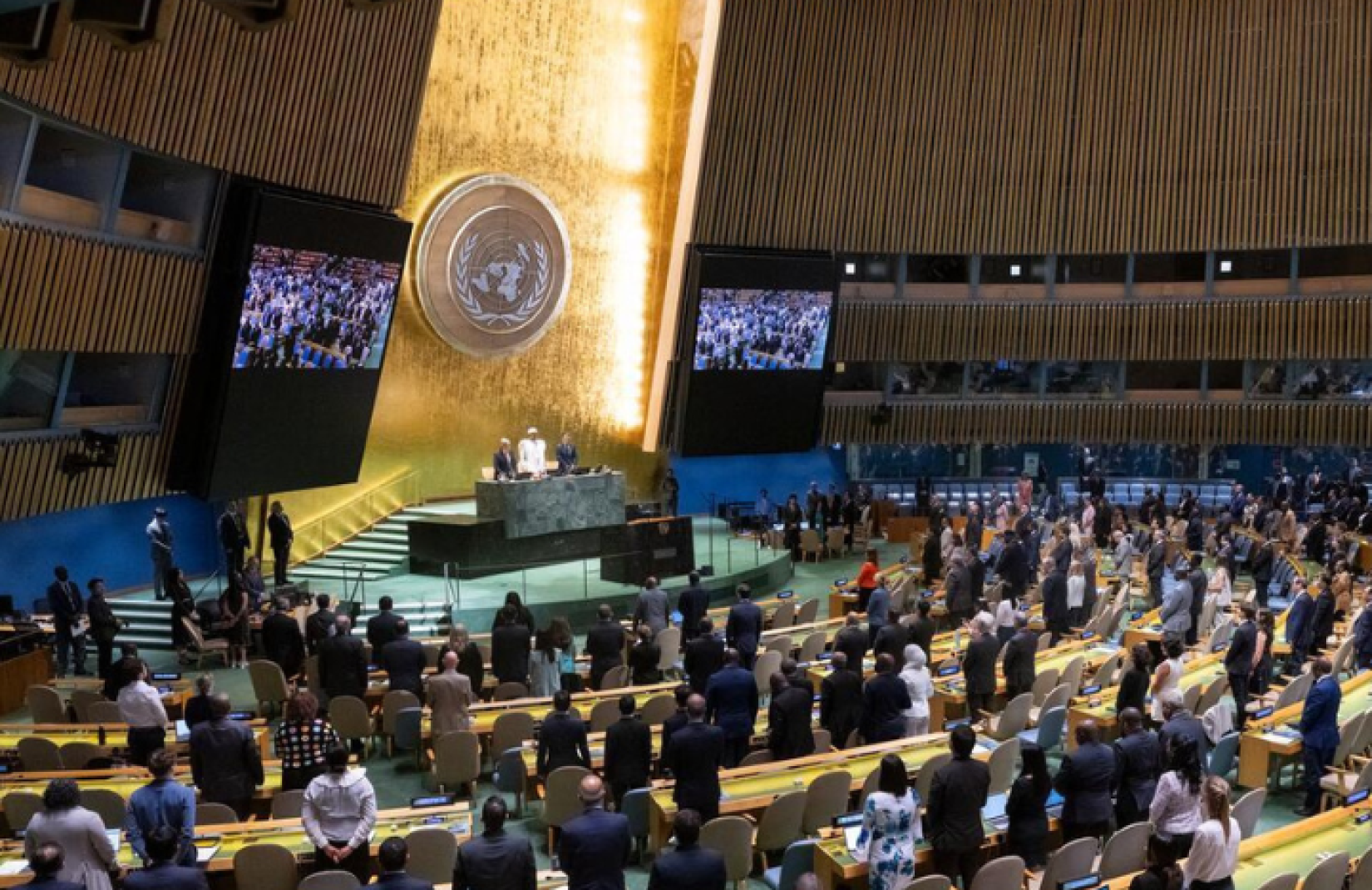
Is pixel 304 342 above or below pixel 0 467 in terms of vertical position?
above

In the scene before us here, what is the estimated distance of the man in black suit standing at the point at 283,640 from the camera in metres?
12.4

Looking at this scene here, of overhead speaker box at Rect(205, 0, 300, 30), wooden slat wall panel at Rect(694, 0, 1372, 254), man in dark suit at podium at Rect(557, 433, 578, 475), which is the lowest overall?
man in dark suit at podium at Rect(557, 433, 578, 475)

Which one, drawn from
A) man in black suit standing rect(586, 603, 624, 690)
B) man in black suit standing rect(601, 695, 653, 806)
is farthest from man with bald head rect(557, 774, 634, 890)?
man in black suit standing rect(586, 603, 624, 690)

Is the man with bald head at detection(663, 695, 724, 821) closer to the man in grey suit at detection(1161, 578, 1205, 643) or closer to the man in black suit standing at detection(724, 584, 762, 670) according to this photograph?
the man in black suit standing at detection(724, 584, 762, 670)

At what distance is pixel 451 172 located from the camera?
21672 millimetres

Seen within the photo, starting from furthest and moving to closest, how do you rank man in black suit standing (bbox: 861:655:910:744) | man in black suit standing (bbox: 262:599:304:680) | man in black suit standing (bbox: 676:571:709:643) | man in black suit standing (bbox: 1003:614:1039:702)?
man in black suit standing (bbox: 676:571:709:643) < man in black suit standing (bbox: 262:599:304:680) < man in black suit standing (bbox: 1003:614:1039:702) < man in black suit standing (bbox: 861:655:910:744)

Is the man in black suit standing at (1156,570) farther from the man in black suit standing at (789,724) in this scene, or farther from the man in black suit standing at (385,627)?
the man in black suit standing at (385,627)

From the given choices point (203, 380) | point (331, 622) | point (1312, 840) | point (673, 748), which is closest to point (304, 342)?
point (203, 380)

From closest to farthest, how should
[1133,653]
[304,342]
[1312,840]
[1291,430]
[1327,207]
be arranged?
[1312,840], [1133,653], [304,342], [1327,207], [1291,430]

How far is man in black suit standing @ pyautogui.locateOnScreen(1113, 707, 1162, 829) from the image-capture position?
796cm

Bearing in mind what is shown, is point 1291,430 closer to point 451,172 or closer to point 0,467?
point 451,172

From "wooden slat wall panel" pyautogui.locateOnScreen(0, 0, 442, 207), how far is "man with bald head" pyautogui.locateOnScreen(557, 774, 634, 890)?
10128 mm

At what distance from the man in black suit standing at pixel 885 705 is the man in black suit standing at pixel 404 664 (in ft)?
13.0

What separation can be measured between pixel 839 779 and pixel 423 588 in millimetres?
11558
